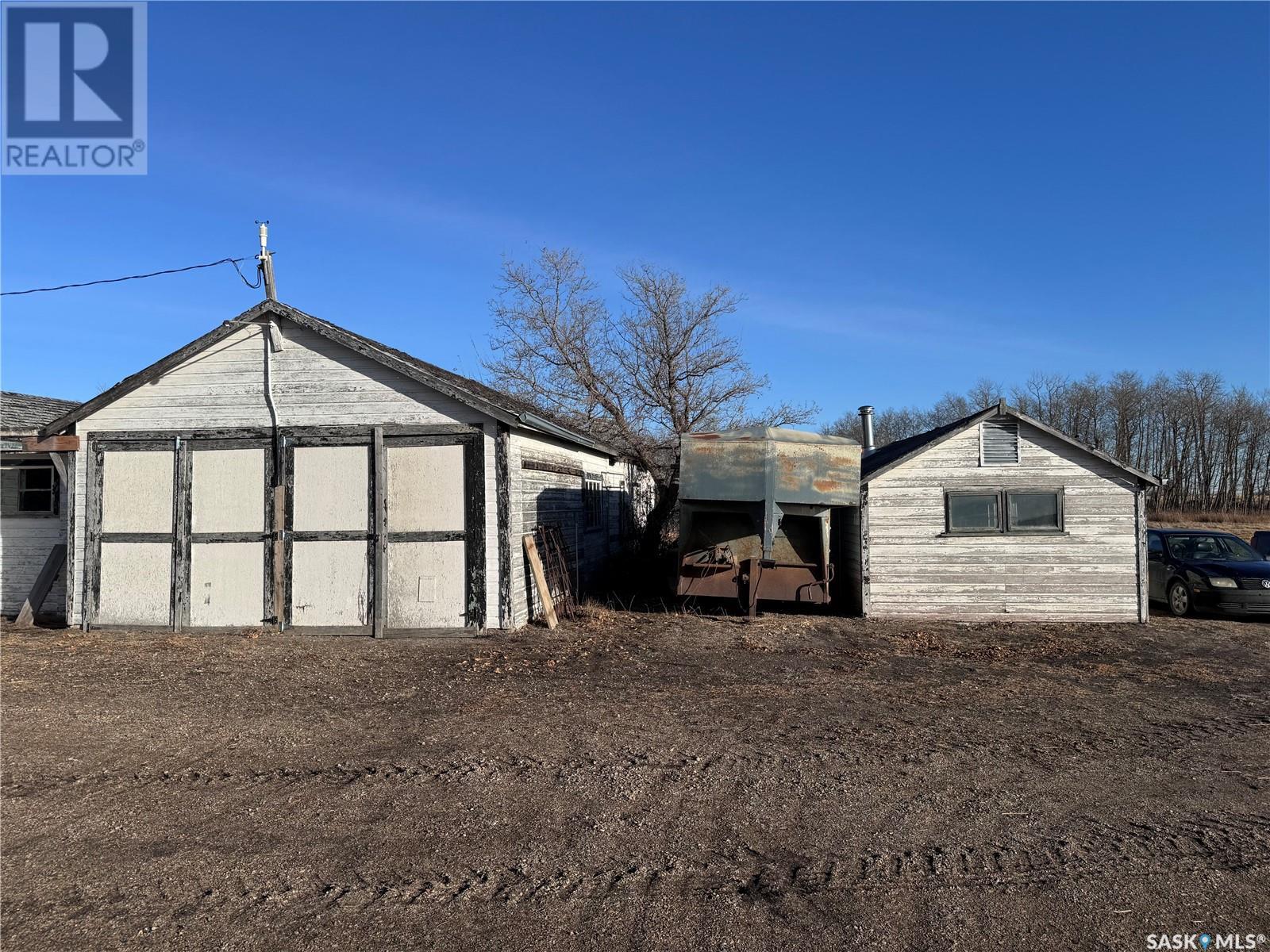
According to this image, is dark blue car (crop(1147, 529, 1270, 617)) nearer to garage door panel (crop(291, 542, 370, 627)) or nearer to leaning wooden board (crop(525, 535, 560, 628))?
leaning wooden board (crop(525, 535, 560, 628))

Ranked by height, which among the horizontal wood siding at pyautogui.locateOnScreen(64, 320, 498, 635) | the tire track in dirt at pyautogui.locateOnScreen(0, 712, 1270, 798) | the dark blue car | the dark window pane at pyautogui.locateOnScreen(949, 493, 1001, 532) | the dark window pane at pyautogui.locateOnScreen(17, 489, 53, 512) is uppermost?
the horizontal wood siding at pyautogui.locateOnScreen(64, 320, 498, 635)

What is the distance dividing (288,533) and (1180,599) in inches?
604

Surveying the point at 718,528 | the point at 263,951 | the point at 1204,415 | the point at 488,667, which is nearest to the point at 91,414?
the point at 488,667

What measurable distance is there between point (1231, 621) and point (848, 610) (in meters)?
6.46

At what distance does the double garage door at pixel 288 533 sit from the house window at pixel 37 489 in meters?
2.40

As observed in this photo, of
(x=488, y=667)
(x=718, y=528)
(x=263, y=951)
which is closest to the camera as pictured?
(x=263, y=951)

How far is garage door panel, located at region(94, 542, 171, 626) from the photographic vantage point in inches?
465

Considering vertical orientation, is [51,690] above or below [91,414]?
below

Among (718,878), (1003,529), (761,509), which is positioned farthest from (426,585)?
(1003,529)

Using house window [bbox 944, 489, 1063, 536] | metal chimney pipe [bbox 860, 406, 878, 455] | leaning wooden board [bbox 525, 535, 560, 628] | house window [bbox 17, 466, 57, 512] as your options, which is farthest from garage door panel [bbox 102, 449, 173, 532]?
metal chimney pipe [bbox 860, 406, 878, 455]

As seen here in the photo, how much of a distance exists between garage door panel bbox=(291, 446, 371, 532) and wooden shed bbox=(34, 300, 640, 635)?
0.02 m

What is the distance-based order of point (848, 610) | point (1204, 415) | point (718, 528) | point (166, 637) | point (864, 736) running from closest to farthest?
point (864, 736)
point (166, 637)
point (718, 528)
point (848, 610)
point (1204, 415)

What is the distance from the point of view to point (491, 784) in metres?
5.47

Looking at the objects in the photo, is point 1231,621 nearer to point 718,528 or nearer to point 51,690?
point 718,528
